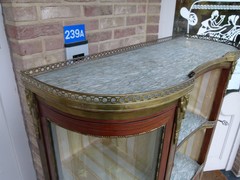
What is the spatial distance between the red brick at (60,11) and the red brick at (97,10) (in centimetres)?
5

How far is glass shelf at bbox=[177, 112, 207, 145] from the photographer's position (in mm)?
1088

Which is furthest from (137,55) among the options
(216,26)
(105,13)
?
(216,26)

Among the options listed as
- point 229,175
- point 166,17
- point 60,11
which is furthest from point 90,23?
point 229,175

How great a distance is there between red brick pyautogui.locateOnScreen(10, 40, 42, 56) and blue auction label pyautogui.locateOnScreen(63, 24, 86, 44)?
142 mm

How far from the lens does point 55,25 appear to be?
1040 millimetres

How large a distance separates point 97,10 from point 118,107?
2.47ft

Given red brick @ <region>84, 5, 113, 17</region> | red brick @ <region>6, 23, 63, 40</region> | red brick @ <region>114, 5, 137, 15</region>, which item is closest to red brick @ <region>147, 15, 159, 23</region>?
red brick @ <region>114, 5, 137, 15</region>

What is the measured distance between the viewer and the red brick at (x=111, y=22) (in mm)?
1241

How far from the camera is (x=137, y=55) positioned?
41.3 inches

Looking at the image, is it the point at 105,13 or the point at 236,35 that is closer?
the point at 105,13

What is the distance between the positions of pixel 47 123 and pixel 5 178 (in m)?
0.81

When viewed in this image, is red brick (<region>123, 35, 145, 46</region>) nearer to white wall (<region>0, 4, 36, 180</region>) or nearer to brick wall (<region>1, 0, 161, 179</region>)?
brick wall (<region>1, 0, 161, 179</region>)

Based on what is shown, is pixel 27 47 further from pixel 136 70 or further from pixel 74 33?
pixel 136 70

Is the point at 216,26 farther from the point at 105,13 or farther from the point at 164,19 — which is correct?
the point at 105,13
